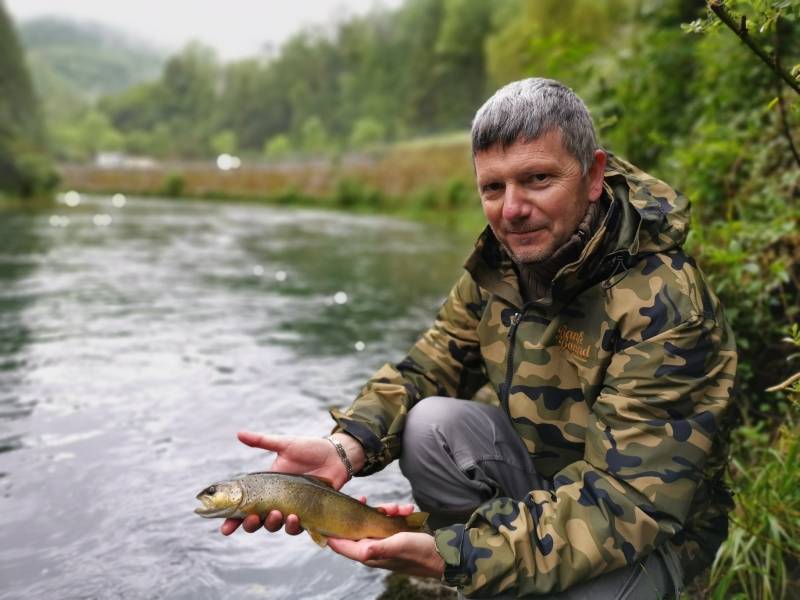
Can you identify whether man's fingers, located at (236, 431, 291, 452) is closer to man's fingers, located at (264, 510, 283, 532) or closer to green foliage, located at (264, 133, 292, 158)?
man's fingers, located at (264, 510, 283, 532)

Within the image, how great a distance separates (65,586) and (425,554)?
170cm

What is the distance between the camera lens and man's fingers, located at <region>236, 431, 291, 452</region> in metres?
2.29

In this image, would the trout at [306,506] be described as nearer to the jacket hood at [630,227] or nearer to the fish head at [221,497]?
the fish head at [221,497]

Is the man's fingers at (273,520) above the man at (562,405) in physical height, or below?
below

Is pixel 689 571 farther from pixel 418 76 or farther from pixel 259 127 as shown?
pixel 259 127

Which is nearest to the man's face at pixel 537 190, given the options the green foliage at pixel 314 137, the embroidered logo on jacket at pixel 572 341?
the embroidered logo on jacket at pixel 572 341

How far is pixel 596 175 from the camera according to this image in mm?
2215

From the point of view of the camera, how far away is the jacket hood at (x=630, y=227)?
2.06 metres

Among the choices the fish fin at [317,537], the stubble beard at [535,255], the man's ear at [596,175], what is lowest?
the fish fin at [317,537]

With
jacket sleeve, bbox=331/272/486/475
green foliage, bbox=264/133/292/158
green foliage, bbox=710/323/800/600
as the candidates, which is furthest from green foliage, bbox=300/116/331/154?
green foliage, bbox=710/323/800/600

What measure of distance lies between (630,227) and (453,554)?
1029 millimetres

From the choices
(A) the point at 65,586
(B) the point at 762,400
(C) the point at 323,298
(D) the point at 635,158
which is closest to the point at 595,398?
(B) the point at 762,400

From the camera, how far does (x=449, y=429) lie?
96.0 inches

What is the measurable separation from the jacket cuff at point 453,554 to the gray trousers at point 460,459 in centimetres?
41
